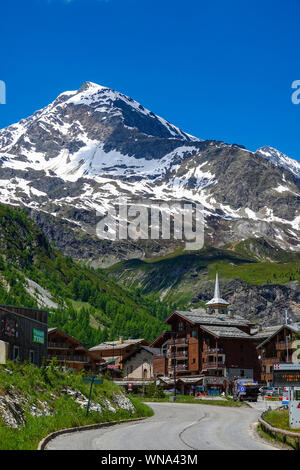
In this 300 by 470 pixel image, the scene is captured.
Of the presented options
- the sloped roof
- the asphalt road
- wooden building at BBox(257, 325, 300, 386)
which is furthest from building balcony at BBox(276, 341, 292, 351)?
the asphalt road

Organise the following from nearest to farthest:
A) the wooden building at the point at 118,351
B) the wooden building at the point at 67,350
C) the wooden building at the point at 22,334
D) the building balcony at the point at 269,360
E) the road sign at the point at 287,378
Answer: the road sign at the point at 287,378, the wooden building at the point at 22,334, the wooden building at the point at 67,350, the building balcony at the point at 269,360, the wooden building at the point at 118,351

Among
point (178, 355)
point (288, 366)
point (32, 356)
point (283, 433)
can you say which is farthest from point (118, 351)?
point (283, 433)

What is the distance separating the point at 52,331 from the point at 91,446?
102359 millimetres

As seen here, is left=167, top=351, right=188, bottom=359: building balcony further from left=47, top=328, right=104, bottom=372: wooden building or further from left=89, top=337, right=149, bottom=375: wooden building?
left=47, top=328, right=104, bottom=372: wooden building

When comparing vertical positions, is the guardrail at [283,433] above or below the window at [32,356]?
below

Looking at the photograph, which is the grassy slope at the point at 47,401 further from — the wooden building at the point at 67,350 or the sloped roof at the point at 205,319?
the sloped roof at the point at 205,319

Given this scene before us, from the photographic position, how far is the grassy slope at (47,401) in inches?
1352

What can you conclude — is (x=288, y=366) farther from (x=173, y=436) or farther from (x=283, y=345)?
(x=283, y=345)

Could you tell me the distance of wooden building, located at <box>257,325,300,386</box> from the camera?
13579cm

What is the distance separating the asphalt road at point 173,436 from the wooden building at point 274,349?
74.7 meters

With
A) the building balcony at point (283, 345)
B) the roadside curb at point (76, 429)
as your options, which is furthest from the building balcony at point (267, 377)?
the roadside curb at point (76, 429)

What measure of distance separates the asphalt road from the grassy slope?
50.5 inches
